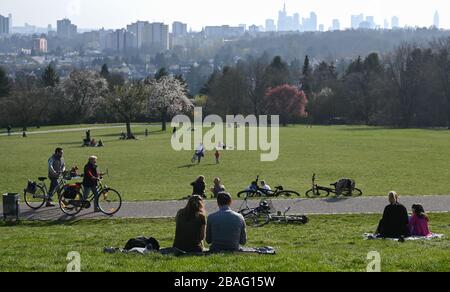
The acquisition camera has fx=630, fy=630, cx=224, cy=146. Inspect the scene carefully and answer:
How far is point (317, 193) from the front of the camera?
2300 cm

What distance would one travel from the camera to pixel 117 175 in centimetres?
3177

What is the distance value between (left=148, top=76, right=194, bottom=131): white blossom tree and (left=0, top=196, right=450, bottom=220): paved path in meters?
55.8

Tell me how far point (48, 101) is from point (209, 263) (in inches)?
3342

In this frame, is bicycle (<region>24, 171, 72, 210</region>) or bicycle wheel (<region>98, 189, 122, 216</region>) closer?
bicycle wheel (<region>98, 189, 122, 216</region>)

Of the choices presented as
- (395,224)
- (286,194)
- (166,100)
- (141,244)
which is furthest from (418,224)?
(166,100)

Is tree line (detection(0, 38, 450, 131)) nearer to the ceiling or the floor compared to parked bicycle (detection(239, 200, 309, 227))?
nearer to the ceiling

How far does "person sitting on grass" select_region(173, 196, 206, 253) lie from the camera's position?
10.8 metres

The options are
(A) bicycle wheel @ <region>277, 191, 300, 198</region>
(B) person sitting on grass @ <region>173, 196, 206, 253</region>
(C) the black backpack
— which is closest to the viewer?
(B) person sitting on grass @ <region>173, 196, 206, 253</region>

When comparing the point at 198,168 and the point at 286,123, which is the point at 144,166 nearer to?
the point at 198,168

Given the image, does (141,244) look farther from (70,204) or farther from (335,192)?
(335,192)

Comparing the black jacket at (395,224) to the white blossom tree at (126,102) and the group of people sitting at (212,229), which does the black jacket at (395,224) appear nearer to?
the group of people sitting at (212,229)

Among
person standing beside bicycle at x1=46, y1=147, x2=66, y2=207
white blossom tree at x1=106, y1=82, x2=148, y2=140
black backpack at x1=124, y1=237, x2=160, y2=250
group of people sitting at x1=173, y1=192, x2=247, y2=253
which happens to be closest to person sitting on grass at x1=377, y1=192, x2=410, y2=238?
group of people sitting at x1=173, y1=192, x2=247, y2=253

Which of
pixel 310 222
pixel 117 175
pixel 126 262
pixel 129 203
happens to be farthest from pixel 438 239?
pixel 117 175

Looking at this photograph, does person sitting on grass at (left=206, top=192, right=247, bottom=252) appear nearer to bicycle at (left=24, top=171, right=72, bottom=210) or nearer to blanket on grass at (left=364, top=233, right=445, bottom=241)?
blanket on grass at (left=364, top=233, right=445, bottom=241)
